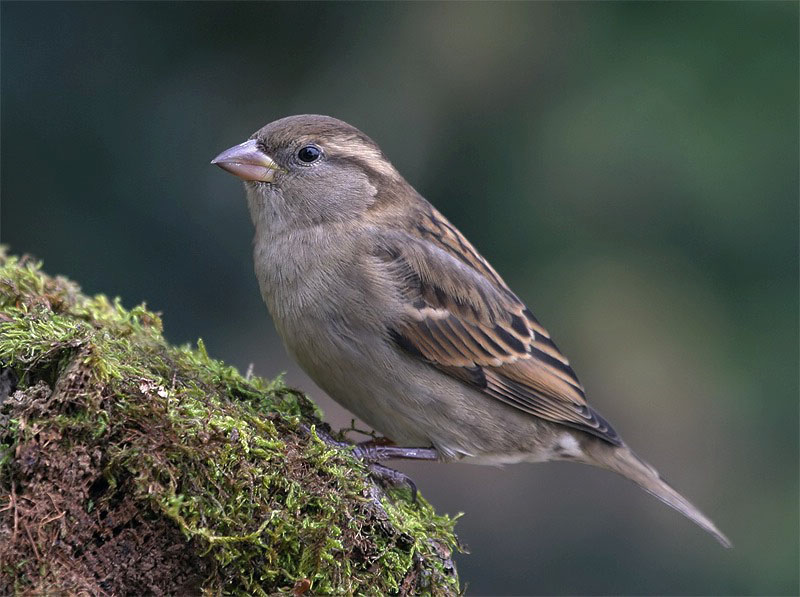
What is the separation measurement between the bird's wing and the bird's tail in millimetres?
82

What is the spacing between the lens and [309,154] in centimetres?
433

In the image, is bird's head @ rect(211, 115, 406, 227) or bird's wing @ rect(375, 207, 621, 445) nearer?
bird's wing @ rect(375, 207, 621, 445)

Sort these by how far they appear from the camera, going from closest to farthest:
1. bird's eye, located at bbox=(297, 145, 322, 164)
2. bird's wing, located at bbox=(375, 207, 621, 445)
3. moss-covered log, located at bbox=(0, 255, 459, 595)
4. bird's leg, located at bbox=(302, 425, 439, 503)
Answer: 1. moss-covered log, located at bbox=(0, 255, 459, 595)
2. bird's leg, located at bbox=(302, 425, 439, 503)
3. bird's wing, located at bbox=(375, 207, 621, 445)
4. bird's eye, located at bbox=(297, 145, 322, 164)

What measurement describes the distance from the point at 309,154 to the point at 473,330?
3.67 ft

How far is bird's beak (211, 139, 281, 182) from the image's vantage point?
4180 millimetres

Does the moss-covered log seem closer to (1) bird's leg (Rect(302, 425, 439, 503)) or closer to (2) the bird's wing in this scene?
(1) bird's leg (Rect(302, 425, 439, 503))

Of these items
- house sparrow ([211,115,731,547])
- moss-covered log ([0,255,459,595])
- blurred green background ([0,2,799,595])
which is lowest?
moss-covered log ([0,255,459,595])

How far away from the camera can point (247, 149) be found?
425cm

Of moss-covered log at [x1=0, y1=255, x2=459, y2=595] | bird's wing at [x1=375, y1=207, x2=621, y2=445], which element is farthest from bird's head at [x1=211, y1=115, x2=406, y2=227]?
moss-covered log at [x1=0, y1=255, x2=459, y2=595]

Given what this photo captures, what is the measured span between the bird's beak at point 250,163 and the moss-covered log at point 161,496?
1.34 meters

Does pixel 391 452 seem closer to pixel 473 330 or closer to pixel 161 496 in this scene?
pixel 473 330

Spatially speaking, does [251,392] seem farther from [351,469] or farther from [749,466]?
[749,466]

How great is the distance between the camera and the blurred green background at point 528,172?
6.63m

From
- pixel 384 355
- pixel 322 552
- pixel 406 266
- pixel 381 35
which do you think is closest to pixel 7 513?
pixel 322 552
